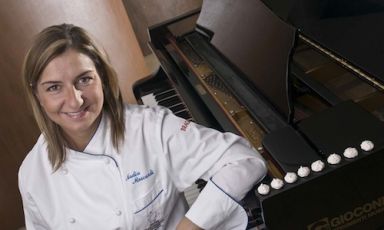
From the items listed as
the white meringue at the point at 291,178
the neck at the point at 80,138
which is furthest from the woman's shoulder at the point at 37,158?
the white meringue at the point at 291,178

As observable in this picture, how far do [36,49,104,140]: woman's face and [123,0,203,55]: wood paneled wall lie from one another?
8.12ft

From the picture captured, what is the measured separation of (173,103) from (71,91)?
32.4 inches

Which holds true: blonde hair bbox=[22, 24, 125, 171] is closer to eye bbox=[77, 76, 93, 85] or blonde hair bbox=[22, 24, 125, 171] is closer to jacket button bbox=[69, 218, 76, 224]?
eye bbox=[77, 76, 93, 85]

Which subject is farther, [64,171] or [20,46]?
[20,46]

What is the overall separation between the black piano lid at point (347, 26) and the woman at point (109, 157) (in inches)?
18.9

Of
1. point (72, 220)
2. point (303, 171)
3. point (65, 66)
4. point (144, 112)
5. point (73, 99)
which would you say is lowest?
point (72, 220)

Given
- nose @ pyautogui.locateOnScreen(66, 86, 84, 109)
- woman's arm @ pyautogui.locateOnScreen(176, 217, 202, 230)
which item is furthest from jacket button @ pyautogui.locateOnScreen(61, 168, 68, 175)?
woman's arm @ pyautogui.locateOnScreen(176, 217, 202, 230)

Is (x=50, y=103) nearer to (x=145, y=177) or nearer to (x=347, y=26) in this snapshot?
(x=145, y=177)

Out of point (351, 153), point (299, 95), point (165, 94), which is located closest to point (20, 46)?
point (165, 94)

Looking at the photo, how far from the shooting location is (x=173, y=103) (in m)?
2.09

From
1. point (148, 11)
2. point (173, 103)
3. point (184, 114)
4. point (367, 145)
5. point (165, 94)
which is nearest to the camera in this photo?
point (367, 145)

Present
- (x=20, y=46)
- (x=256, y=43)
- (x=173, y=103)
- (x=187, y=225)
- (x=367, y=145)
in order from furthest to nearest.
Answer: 1. (x=20, y=46)
2. (x=173, y=103)
3. (x=256, y=43)
4. (x=187, y=225)
5. (x=367, y=145)

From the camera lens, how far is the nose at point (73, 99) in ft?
4.33

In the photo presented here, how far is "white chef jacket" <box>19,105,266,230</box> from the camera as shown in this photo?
1.25 metres
